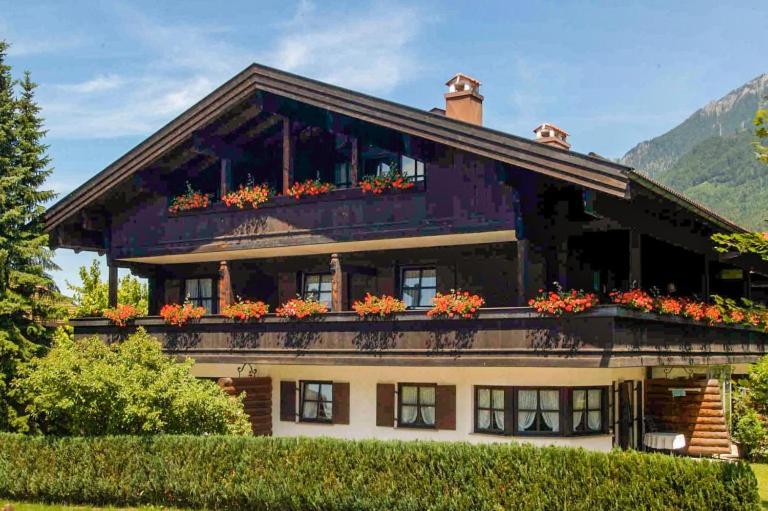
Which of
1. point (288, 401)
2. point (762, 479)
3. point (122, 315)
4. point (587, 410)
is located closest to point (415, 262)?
point (288, 401)

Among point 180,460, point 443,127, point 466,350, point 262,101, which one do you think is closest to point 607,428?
point 466,350

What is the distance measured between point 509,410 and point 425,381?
2171mm

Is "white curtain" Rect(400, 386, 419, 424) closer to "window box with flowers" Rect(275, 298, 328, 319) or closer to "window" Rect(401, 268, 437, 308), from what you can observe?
"window" Rect(401, 268, 437, 308)

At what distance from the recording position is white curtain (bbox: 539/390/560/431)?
22.6 m

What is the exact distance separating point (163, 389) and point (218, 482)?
2.44m

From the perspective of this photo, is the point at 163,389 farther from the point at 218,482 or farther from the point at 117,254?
the point at 117,254

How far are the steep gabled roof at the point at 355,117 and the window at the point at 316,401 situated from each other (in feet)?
23.1

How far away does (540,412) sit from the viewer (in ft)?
74.3

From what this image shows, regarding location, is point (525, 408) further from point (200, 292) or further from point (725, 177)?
point (725, 177)

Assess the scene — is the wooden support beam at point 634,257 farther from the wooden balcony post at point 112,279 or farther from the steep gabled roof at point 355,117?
the wooden balcony post at point 112,279

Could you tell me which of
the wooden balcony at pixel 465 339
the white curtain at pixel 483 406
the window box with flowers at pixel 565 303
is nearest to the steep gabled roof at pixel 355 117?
the window box with flowers at pixel 565 303

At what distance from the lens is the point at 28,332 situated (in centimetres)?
2497

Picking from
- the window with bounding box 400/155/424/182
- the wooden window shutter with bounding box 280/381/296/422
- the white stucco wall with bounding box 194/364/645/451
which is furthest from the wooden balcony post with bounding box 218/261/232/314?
the window with bounding box 400/155/424/182

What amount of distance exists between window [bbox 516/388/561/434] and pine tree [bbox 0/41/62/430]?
11809mm
